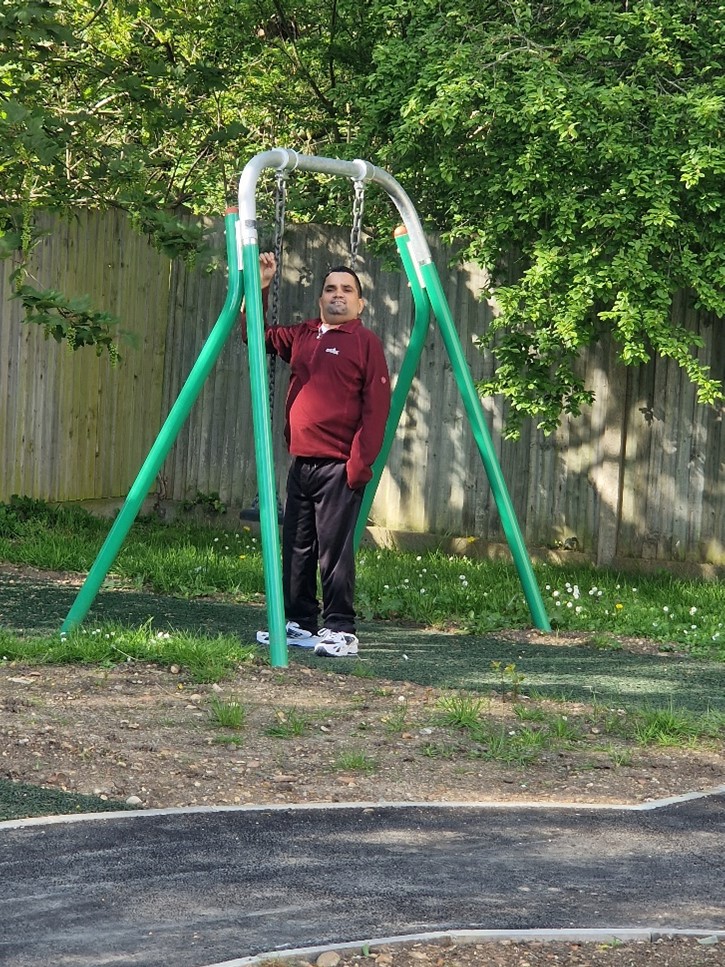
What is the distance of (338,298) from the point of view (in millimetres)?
7676

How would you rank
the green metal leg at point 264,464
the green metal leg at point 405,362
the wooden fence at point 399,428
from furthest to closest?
the wooden fence at point 399,428 < the green metal leg at point 405,362 < the green metal leg at point 264,464

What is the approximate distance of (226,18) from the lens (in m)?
11.4

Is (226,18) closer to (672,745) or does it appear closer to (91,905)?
(672,745)

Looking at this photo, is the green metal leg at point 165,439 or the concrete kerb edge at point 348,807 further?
the green metal leg at point 165,439

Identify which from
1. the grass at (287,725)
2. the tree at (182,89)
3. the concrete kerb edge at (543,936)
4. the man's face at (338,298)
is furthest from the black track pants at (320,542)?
the concrete kerb edge at (543,936)

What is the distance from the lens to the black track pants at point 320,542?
7598 millimetres

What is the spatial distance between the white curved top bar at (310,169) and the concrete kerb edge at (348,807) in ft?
10.9

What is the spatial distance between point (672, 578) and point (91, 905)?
6603 millimetres

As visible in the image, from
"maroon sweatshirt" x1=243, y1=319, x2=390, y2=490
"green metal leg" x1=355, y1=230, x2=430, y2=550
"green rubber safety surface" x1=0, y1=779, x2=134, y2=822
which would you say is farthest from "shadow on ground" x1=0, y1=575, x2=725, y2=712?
"green rubber safety surface" x1=0, y1=779, x2=134, y2=822

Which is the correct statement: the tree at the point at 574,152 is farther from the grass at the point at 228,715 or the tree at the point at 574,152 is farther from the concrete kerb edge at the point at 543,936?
the concrete kerb edge at the point at 543,936

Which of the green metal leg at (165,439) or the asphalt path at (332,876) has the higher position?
the green metal leg at (165,439)

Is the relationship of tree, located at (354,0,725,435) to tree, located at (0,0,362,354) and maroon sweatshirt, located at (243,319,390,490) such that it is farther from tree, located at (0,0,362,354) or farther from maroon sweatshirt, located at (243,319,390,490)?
maroon sweatshirt, located at (243,319,390,490)

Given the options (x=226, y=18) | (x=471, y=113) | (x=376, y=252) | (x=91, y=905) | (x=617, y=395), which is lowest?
(x=91, y=905)

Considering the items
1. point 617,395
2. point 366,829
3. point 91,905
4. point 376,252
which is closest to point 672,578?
point 617,395
